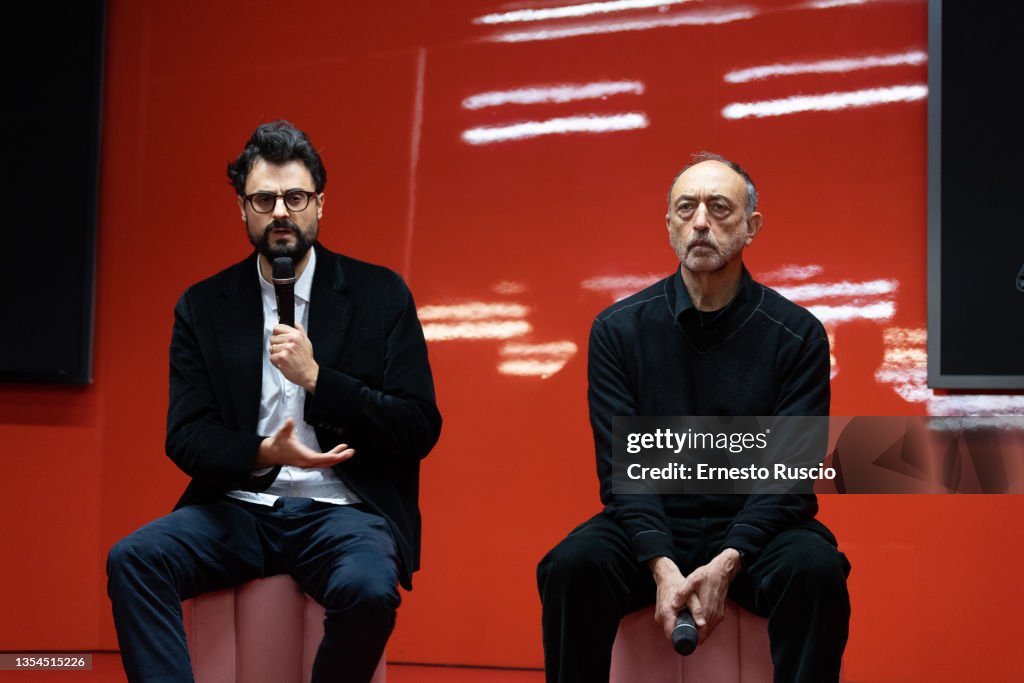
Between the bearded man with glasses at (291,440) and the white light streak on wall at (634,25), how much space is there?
1321 millimetres

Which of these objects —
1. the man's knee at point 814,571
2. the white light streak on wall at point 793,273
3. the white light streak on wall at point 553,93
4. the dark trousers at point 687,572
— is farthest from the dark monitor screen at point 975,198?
the man's knee at point 814,571

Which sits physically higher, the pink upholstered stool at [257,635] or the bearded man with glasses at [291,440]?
the bearded man with glasses at [291,440]

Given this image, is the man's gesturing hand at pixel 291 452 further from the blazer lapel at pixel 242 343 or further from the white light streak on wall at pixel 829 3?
the white light streak on wall at pixel 829 3

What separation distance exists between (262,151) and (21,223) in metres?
1.63

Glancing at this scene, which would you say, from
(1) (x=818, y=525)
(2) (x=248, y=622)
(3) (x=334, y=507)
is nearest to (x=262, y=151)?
(3) (x=334, y=507)

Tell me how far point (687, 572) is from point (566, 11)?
209cm

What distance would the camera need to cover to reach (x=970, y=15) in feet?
10.8

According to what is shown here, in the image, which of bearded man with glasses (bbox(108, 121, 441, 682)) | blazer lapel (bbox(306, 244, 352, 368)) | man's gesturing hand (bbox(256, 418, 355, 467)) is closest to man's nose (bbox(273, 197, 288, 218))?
bearded man with glasses (bbox(108, 121, 441, 682))

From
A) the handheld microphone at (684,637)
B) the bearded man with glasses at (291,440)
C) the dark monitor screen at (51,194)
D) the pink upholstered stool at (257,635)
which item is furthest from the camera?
the dark monitor screen at (51,194)

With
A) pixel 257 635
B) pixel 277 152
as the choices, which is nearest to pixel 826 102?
pixel 277 152

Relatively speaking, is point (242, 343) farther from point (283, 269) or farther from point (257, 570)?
point (257, 570)

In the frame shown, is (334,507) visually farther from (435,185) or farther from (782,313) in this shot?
(435,185)

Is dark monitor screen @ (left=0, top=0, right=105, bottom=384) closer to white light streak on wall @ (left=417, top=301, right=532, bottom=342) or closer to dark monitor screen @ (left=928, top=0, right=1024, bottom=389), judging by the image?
white light streak on wall @ (left=417, top=301, right=532, bottom=342)

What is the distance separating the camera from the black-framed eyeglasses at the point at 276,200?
8.14 ft
